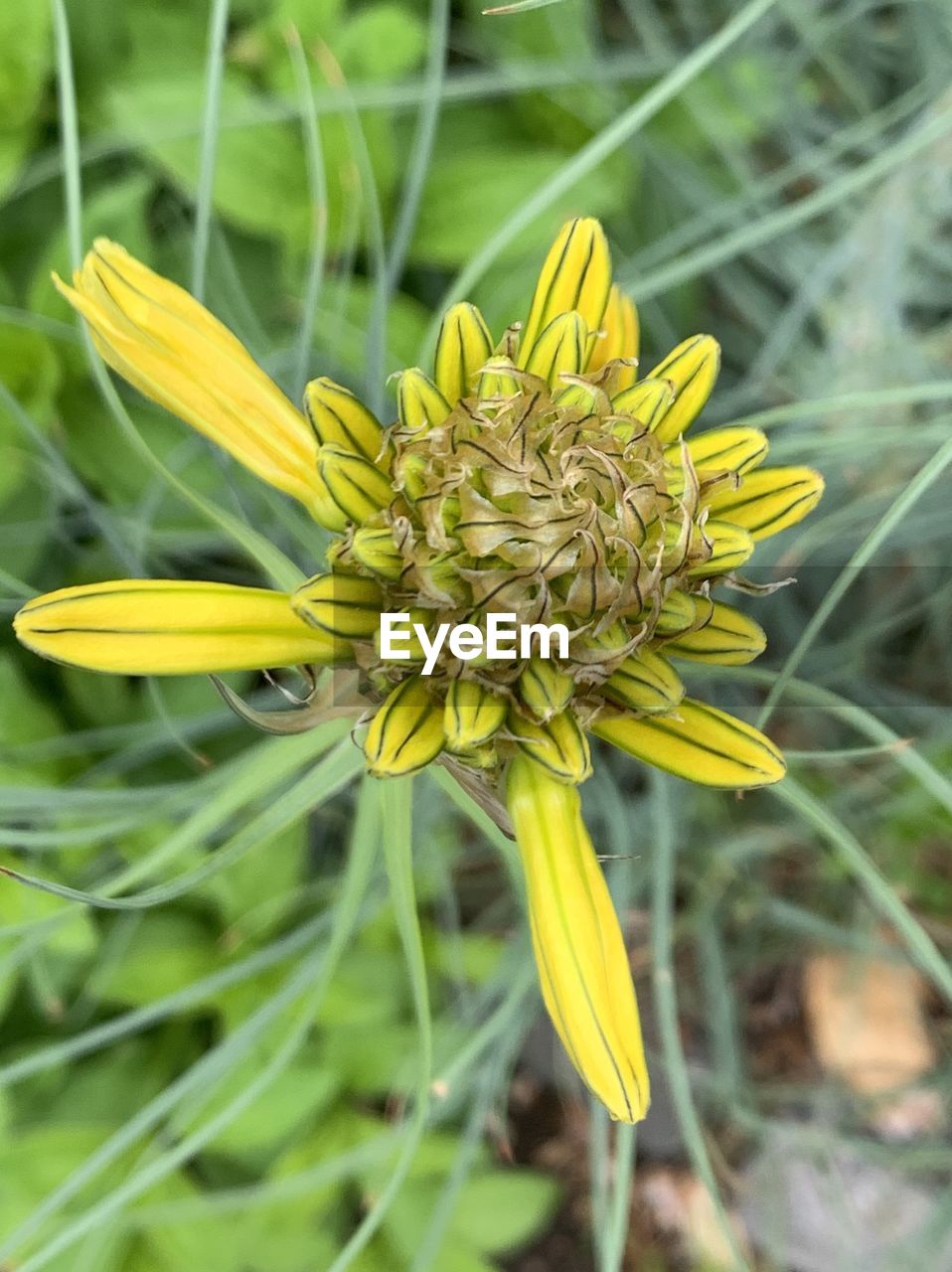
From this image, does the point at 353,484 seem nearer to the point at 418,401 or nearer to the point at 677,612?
the point at 418,401

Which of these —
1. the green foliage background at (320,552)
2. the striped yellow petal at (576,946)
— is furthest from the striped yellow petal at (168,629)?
the green foliage background at (320,552)

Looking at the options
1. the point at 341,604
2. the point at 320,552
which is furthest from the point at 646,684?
the point at 320,552

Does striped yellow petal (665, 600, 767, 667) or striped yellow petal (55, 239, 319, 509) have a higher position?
striped yellow petal (55, 239, 319, 509)

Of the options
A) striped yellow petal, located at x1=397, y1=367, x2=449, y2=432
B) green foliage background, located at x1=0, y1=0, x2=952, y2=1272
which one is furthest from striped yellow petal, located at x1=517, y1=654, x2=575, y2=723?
green foliage background, located at x1=0, y1=0, x2=952, y2=1272

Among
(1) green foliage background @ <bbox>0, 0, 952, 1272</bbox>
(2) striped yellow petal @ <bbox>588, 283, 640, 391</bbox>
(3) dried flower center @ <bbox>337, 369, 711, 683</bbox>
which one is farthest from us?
(1) green foliage background @ <bbox>0, 0, 952, 1272</bbox>

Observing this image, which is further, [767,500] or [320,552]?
[320,552]

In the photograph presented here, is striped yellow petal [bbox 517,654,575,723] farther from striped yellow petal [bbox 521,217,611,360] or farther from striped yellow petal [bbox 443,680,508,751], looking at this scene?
striped yellow petal [bbox 521,217,611,360]

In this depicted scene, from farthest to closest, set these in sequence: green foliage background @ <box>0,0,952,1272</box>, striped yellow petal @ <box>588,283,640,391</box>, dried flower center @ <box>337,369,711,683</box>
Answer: green foliage background @ <box>0,0,952,1272</box> < striped yellow petal @ <box>588,283,640,391</box> < dried flower center @ <box>337,369,711,683</box>
